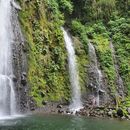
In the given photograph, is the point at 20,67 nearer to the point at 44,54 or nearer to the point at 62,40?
the point at 44,54

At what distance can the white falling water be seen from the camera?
28119 millimetres

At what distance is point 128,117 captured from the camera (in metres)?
23.9

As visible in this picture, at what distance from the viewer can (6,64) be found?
24406 millimetres

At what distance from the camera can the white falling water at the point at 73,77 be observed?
28119 mm

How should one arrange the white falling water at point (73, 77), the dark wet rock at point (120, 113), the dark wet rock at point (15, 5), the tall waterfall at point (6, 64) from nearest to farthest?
the tall waterfall at point (6, 64) < the dark wet rock at point (120, 113) < the dark wet rock at point (15, 5) < the white falling water at point (73, 77)

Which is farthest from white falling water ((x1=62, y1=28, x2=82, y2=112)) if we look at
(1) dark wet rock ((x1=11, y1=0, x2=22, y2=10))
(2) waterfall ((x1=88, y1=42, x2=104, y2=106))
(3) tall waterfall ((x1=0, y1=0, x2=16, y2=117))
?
(1) dark wet rock ((x1=11, y1=0, x2=22, y2=10))

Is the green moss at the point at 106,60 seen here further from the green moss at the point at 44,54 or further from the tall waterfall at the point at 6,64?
the tall waterfall at the point at 6,64

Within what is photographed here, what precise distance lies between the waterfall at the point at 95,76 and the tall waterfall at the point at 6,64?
7.43m

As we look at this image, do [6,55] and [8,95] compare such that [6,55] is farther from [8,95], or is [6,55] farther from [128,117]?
[128,117]

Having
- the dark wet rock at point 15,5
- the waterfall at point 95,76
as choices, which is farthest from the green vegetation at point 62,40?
the waterfall at point 95,76

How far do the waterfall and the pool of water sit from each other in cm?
654

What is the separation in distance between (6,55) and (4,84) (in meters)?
2.33

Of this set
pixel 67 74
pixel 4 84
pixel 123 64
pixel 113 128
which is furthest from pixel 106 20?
pixel 113 128

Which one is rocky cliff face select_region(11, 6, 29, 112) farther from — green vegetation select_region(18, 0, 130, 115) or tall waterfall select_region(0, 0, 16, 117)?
green vegetation select_region(18, 0, 130, 115)
